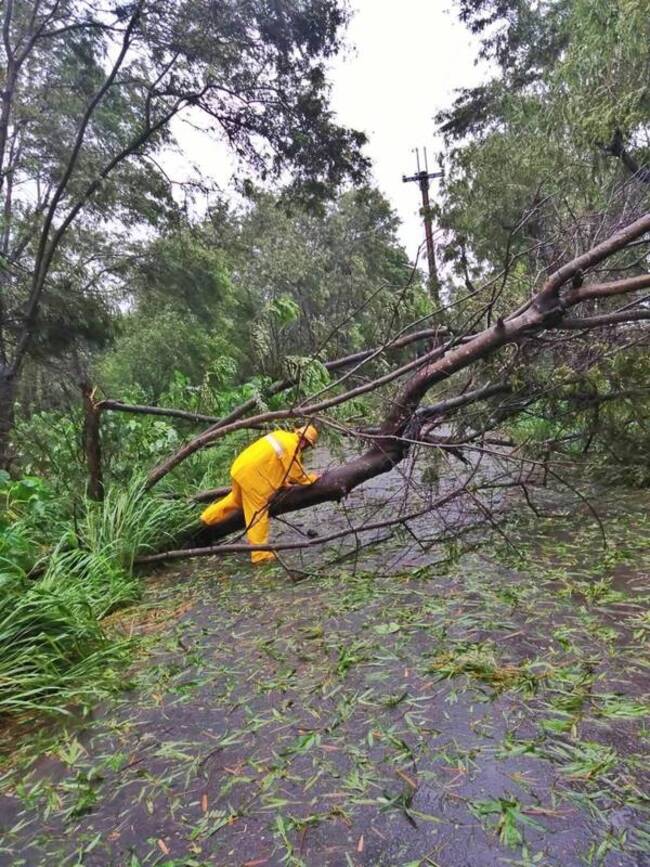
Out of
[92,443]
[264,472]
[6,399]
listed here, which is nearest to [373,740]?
[264,472]

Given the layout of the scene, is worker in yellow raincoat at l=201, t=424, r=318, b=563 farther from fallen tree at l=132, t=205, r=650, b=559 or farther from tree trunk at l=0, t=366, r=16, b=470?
tree trunk at l=0, t=366, r=16, b=470

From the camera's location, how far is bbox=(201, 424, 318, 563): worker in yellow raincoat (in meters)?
4.19

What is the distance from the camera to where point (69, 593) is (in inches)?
116

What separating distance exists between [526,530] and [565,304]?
1.68m

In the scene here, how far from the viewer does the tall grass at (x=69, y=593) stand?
2443 mm

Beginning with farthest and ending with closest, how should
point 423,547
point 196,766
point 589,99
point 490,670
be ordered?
point 589,99 → point 423,547 → point 490,670 → point 196,766

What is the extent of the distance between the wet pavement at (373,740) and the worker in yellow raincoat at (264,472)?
3.45ft

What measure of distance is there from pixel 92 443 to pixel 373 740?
3.52 meters

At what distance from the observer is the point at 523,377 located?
4348 millimetres

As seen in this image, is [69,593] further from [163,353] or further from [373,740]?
[163,353]

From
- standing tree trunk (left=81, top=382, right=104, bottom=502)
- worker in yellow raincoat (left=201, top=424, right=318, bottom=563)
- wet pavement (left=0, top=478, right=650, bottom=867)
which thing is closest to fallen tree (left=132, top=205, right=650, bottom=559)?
worker in yellow raincoat (left=201, top=424, right=318, bottom=563)

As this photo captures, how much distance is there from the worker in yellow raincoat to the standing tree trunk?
1231mm

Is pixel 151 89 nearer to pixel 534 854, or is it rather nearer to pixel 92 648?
pixel 92 648

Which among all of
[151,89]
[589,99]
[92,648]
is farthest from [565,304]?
[151,89]
